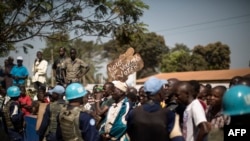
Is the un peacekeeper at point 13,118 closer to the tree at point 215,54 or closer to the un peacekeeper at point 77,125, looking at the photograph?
the un peacekeeper at point 77,125

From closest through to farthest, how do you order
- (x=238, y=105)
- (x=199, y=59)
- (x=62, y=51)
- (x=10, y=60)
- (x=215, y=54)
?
(x=238, y=105), (x=62, y=51), (x=10, y=60), (x=215, y=54), (x=199, y=59)

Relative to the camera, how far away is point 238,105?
286 centimetres

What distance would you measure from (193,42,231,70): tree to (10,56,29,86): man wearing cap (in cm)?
3341

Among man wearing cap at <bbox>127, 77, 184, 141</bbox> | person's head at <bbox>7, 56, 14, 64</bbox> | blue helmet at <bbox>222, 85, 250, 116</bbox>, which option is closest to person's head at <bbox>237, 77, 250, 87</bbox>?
man wearing cap at <bbox>127, 77, 184, 141</bbox>

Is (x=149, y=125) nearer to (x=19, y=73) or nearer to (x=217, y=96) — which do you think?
(x=217, y=96)

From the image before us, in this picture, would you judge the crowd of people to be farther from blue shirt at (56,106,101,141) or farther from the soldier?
the soldier

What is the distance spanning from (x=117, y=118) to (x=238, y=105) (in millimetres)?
2990

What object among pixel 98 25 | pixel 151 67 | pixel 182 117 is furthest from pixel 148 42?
pixel 182 117

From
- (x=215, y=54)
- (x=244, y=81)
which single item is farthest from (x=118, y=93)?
(x=215, y=54)

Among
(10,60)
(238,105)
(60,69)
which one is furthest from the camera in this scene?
(10,60)

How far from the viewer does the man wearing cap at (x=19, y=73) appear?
Answer: 1201 cm

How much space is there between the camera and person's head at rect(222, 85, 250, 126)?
9.33 ft

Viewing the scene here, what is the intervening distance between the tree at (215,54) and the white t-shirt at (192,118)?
39.6 m

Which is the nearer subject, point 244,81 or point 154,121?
point 154,121
